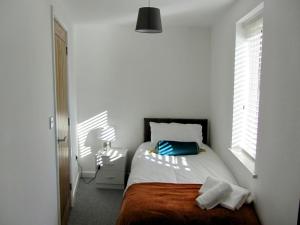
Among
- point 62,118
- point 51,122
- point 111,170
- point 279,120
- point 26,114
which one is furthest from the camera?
point 111,170

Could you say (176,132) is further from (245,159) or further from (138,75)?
(245,159)

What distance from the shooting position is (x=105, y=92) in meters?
3.88

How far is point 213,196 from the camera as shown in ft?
6.69

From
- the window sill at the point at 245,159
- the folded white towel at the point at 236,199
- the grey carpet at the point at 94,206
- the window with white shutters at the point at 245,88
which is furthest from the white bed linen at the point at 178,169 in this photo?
the grey carpet at the point at 94,206

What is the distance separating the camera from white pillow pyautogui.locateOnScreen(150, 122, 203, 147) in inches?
143

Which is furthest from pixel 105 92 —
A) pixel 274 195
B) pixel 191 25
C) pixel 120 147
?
pixel 274 195

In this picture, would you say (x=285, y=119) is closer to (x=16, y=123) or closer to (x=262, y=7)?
(x=262, y=7)

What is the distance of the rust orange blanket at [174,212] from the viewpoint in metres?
1.91

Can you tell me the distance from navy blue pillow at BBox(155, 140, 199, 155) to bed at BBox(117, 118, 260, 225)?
74mm

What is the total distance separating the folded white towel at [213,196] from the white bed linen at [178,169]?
0.48 metres

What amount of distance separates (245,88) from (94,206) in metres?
2.13

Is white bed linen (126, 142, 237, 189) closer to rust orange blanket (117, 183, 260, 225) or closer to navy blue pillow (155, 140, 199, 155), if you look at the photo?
navy blue pillow (155, 140, 199, 155)

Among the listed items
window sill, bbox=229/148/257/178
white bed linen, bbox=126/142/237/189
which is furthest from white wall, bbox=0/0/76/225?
window sill, bbox=229/148/257/178

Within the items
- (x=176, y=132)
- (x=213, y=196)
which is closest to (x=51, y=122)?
(x=213, y=196)
